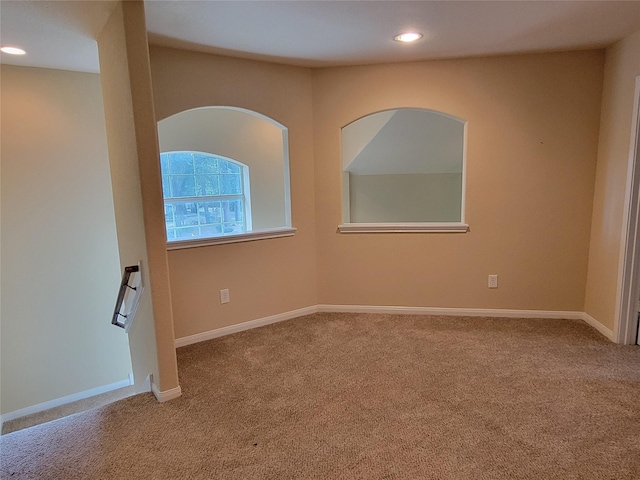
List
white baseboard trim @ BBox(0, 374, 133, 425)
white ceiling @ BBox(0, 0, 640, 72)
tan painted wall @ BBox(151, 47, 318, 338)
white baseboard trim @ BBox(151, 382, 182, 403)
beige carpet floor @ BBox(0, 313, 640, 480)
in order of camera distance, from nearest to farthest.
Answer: beige carpet floor @ BBox(0, 313, 640, 480) → white ceiling @ BBox(0, 0, 640, 72) → white baseboard trim @ BBox(151, 382, 182, 403) → tan painted wall @ BBox(151, 47, 318, 338) → white baseboard trim @ BBox(0, 374, 133, 425)

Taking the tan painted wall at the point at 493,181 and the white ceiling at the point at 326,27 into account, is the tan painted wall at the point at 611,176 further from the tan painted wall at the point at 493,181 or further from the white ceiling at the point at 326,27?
the white ceiling at the point at 326,27

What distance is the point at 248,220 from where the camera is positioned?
5.90 meters

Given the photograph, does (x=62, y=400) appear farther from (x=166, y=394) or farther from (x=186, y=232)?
(x=186, y=232)

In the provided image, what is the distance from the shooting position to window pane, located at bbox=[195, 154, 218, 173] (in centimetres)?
547

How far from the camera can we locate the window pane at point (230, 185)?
5.71 meters

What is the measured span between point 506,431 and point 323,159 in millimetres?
2450

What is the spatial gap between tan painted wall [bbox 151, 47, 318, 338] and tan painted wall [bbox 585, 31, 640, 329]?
7.76 feet

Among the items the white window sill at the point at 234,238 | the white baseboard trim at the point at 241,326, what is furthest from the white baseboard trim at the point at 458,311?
the white window sill at the point at 234,238

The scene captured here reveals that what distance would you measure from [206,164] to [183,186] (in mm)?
469

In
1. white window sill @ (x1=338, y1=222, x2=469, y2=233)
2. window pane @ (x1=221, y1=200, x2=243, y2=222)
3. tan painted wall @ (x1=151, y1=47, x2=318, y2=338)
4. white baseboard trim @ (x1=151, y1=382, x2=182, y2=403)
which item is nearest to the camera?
white baseboard trim @ (x1=151, y1=382, x2=182, y2=403)

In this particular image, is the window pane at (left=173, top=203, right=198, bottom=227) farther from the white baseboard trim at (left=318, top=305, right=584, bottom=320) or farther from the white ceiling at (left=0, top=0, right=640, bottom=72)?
the white baseboard trim at (left=318, top=305, right=584, bottom=320)

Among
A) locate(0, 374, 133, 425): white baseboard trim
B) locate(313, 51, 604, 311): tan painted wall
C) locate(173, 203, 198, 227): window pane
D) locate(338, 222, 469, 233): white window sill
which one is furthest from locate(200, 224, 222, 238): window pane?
locate(338, 222, 469, 233): white window sill

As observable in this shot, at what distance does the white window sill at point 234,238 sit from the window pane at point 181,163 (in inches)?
106

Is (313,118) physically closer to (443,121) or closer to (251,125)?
(443,121)
